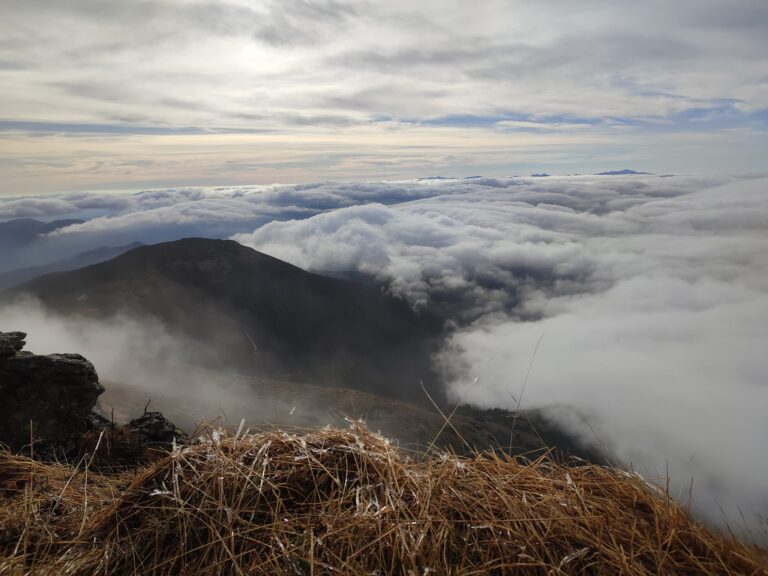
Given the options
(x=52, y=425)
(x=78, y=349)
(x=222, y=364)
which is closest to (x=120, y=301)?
(x=222, y=364)

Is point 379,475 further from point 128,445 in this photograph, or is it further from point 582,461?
point 128,445

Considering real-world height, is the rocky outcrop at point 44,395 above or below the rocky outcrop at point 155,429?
above

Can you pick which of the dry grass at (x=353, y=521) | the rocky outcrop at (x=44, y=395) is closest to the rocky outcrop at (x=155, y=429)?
the rocky outcrop at (x=44, y=395)

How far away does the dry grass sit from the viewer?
1929 millimetres

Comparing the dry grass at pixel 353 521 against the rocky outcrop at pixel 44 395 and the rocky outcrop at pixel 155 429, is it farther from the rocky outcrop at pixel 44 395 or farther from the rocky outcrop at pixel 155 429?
the rocky outcrop at pixel 44 395

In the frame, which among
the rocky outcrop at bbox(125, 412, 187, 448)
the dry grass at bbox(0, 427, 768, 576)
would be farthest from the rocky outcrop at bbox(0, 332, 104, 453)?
the dry grass at bbox(0, 427, 768, 576)

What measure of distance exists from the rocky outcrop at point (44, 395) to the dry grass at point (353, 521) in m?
6.30

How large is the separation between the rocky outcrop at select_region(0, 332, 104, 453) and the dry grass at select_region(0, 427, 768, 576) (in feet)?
20.7

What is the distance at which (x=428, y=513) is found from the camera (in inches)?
Result: 85.6

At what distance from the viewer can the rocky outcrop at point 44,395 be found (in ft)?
26.9

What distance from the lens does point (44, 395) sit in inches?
361

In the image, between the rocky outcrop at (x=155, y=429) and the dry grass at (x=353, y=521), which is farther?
the rocky outcrop at (x=155, y=429)

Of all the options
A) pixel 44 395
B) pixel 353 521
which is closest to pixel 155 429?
pixel 44 395

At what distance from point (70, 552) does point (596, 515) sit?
2.60 metres
